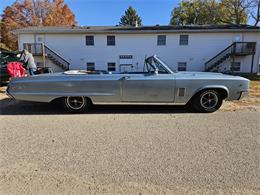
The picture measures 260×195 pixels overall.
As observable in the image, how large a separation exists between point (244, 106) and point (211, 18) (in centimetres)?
3459

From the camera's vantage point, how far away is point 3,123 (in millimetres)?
4824

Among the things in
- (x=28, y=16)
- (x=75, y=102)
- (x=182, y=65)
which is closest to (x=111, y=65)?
(x=182, y=65)

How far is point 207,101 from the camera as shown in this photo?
5.77 metres

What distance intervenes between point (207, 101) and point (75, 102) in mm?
3530

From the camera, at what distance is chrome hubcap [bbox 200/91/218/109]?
226 inches

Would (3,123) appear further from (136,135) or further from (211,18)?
(211,18)

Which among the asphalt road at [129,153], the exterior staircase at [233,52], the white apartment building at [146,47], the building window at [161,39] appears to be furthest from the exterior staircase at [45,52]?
the asphalt road at [129,153]

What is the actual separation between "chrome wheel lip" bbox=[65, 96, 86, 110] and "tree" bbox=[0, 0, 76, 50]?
115 feet

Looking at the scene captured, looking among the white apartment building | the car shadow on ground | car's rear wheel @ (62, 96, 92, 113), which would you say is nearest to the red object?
the car shadow on ground

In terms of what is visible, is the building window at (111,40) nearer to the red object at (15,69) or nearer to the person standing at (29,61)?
the person standing at (29,61)

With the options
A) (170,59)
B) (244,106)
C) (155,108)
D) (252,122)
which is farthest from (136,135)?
(170,59)

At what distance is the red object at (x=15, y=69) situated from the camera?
29.5 feet

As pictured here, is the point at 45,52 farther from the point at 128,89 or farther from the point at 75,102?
the point at 128,89

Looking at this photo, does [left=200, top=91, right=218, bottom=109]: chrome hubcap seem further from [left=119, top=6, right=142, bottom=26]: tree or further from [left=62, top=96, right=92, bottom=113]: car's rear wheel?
[left=119, top=6, right=142, bottom=26]: tree
